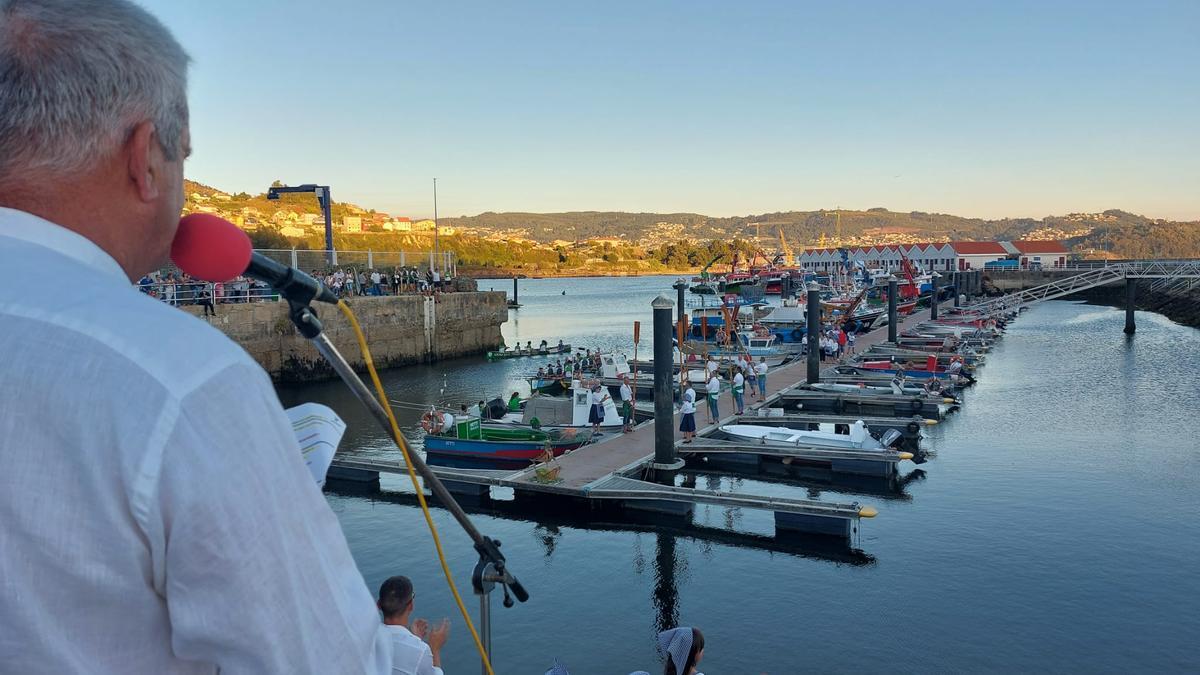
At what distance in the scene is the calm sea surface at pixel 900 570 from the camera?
12.3 meters

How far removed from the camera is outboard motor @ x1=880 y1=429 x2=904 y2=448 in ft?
75.3

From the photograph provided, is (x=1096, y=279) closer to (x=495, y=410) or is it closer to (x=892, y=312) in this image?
(x=892, y=312)

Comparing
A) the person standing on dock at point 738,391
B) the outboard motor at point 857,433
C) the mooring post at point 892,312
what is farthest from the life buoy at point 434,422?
the mooring post at point 892,312

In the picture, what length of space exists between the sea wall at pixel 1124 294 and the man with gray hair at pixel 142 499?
71.4 metres

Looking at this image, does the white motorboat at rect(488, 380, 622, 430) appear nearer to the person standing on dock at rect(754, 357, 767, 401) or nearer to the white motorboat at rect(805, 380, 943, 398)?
the person standing on dock at rect(754, 357, 767, 401)

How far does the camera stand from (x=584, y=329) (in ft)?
236

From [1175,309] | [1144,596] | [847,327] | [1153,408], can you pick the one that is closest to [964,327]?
[847,327]

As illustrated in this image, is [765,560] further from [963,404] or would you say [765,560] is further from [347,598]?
[963,404]

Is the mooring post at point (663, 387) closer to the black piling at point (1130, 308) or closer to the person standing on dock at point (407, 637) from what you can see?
the person standing on dock at point (407, 637)

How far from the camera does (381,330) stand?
42688mm

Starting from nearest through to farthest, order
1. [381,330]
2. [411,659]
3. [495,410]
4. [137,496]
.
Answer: [137,496], [411,659], [495,410], [381,330]

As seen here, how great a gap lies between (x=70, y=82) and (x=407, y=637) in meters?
1.77

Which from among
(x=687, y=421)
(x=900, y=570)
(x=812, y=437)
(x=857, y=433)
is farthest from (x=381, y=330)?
(x=900, y=570)

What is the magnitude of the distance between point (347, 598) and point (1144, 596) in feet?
54.4
